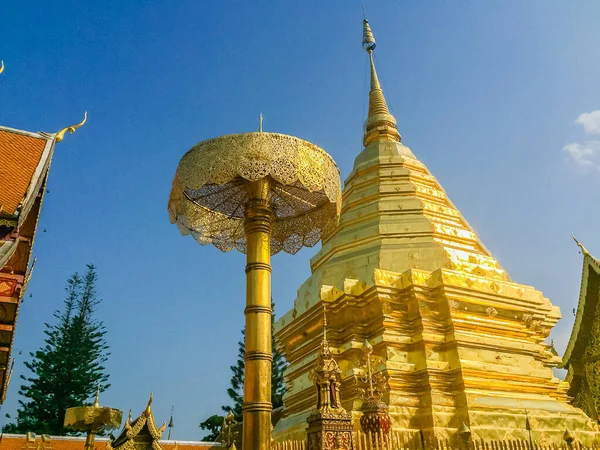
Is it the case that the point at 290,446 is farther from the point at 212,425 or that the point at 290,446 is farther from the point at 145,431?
the point at 212,425

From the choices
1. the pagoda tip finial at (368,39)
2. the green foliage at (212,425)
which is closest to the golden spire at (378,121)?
the pagoda tip finial at (368,39)

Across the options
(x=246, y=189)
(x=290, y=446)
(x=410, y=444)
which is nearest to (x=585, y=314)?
(x=410, y=444)

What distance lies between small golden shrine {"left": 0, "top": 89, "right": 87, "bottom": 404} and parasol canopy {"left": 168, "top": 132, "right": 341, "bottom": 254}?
9.13 ft

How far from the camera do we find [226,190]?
6184 mm

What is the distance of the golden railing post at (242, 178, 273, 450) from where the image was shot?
4625 mm

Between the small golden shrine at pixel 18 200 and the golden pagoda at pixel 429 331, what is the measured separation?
502 centimetres

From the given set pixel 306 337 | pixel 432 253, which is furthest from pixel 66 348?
pixel 432 253

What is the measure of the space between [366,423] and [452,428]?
2977mm

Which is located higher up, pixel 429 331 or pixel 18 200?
pixel 18 200

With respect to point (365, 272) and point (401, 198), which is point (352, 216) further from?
point (365, 272)

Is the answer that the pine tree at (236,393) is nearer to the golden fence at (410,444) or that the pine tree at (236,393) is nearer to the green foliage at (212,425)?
the green foliage at (212,425)

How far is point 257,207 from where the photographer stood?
548cm

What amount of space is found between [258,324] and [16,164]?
669cm

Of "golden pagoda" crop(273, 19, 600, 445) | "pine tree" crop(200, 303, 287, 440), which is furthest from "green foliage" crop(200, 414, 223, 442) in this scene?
"golden pagoda" crop(273, 19, 600, 445)
